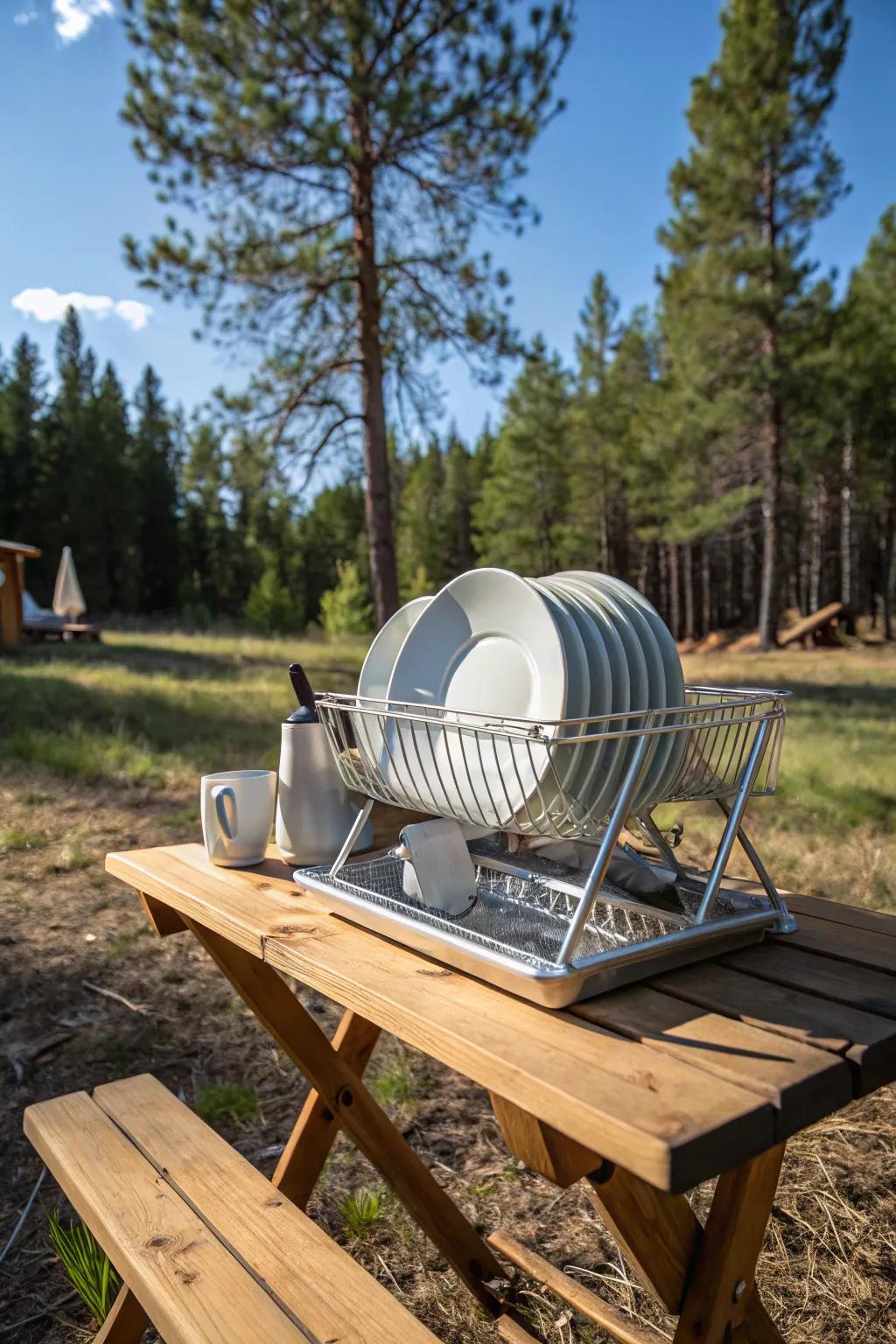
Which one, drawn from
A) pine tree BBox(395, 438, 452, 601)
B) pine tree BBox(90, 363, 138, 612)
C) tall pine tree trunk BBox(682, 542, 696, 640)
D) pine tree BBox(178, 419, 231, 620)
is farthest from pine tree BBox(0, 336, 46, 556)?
tall pine tree trunk BBox(682, 542, 696, 640)

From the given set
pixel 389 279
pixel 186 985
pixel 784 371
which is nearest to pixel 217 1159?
pixel 186 985

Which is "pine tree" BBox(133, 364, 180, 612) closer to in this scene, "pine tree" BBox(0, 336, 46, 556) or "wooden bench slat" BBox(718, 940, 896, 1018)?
"pine tree" BBox(0, 336, 46, 556)

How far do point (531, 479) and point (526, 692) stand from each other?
27.9 metres

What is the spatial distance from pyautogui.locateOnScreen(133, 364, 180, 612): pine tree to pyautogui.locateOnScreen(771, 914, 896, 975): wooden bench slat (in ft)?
116

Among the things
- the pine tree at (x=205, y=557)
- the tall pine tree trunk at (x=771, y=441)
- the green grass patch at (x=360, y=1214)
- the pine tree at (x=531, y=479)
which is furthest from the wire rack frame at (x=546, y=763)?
the pine tree at (x=205, y=557)

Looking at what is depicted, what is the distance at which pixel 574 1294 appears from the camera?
66.7 inches

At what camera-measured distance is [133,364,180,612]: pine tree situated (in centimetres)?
3522

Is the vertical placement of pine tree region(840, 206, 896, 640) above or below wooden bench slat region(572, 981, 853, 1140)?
above

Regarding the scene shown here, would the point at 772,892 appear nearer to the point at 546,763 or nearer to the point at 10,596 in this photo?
the point at 546,763

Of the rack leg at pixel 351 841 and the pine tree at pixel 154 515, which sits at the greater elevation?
the pine tree at pixel 154 515

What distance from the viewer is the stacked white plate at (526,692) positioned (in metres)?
1.17

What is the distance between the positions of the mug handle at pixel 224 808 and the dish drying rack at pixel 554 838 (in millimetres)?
201

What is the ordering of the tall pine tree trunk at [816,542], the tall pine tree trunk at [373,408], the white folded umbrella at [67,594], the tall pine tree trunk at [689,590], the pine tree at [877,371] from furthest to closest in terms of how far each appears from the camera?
the tall pine tree trunk at [689,590] < the tall pine tree trunk at [816,542] < the pine tree at [877,371] < the white folded umbrella at [67,594] < the tall pine tree trunk at [373,408]

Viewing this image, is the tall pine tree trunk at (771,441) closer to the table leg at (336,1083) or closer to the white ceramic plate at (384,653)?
the white ceramic plate at (384,653)
